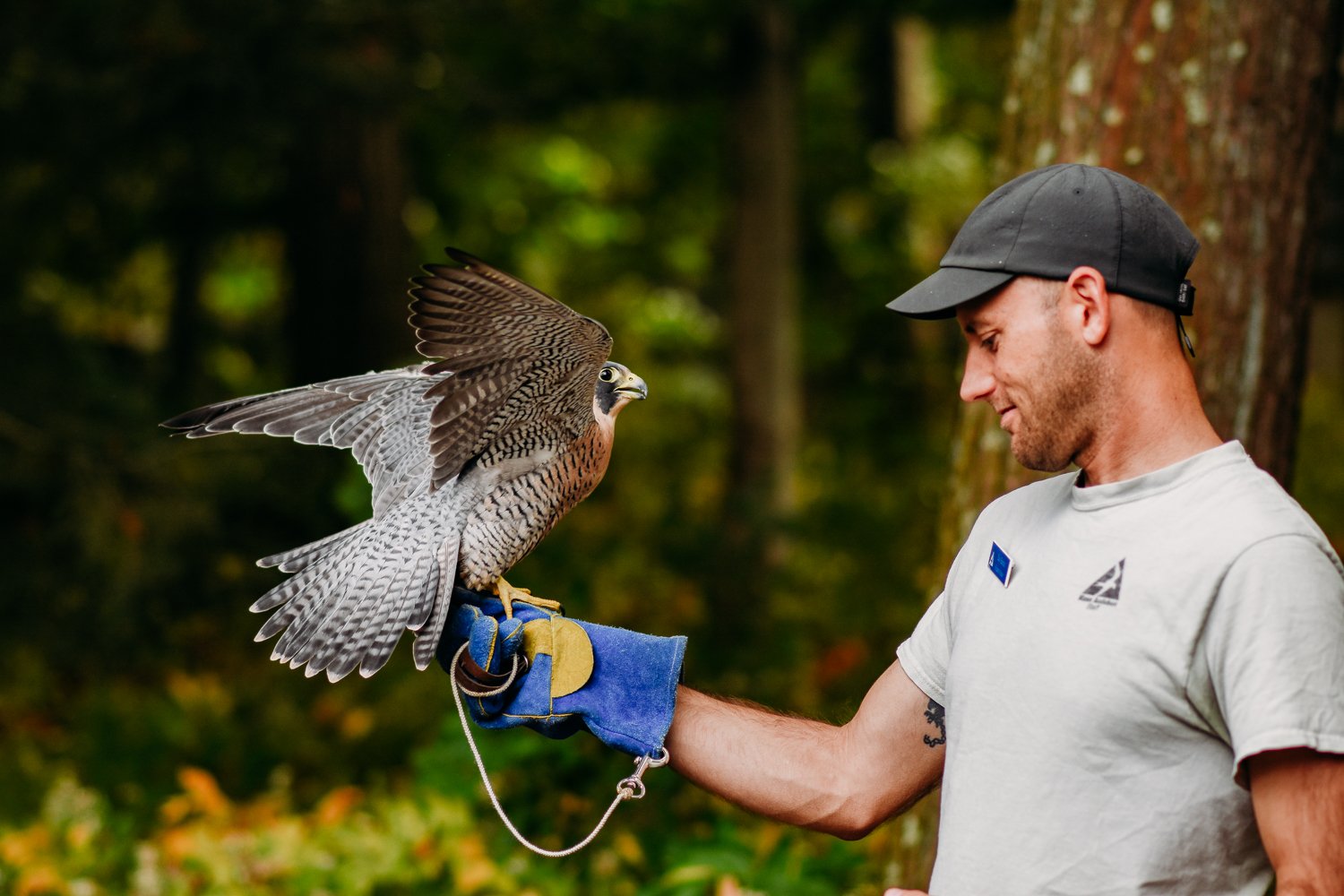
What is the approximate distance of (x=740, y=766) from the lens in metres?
1.87

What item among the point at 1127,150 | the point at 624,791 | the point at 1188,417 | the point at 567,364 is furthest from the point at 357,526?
the point at 1127,150

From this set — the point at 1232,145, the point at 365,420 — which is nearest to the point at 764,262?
the point at 1232,145

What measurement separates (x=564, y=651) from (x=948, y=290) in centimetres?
80

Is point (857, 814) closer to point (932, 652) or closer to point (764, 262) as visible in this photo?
point (932, 652)

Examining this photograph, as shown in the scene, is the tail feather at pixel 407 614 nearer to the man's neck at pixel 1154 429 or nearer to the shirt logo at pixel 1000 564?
the shirt logo at pixel 1000 564

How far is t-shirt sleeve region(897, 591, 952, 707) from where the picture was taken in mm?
1733

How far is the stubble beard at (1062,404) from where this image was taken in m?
1.50

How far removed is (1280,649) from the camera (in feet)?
4.18

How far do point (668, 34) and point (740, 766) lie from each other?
17.7 feet

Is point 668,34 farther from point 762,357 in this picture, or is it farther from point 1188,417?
point 1188,417

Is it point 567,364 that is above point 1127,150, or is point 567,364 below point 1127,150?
below

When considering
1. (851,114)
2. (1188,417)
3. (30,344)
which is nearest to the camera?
(1188,417)

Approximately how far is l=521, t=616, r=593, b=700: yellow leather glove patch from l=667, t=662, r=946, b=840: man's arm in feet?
0.55

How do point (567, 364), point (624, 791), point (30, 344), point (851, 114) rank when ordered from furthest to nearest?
1. point (851, 114)
2. point (30, 344)
3. point (567, 364)
4. point (624, 791)
